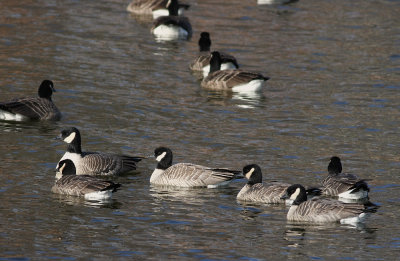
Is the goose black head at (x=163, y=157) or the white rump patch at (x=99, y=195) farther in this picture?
the goose black head at (x=163, y=157)

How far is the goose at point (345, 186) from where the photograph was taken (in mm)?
17281

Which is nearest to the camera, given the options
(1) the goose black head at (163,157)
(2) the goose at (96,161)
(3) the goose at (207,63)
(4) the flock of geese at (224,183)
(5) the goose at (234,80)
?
(4) the flock of geese at (224,183)

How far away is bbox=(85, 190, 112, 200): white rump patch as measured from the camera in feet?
55.9

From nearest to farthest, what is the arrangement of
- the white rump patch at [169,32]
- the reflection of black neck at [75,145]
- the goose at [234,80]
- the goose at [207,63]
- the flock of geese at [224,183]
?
1. the flock of geese at [224,183]
2. the reflection of black neck at [75,145]
3. the goose at [234,80]
4. the goose at [207,63]
5. the white rump patch at [169,32]

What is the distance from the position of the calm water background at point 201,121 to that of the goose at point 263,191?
0.88 ft

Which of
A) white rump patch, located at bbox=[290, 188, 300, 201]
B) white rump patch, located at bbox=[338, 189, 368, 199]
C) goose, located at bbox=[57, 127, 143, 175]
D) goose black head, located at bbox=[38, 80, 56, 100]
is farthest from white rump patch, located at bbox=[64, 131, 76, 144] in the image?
white rump patch, located at bbox=[338, 189, 368, 199]

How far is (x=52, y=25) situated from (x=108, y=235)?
20.5 metres

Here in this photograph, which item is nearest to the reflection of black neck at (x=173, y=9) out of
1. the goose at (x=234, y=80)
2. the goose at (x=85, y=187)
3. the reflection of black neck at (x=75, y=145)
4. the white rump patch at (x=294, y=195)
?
the goose at (x=234, y=80)

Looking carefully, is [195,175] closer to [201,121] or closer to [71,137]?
[71,137]

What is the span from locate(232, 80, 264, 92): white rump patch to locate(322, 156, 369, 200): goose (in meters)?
9.37

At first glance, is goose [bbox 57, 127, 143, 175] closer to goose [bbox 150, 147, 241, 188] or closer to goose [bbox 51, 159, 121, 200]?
goose [bbox 150, 147, 241, 188]

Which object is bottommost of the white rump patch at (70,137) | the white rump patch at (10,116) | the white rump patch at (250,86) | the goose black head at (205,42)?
the white rump patch at (10,116)

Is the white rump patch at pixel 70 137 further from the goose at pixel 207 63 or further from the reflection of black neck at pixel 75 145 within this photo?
the goose at pixel 207 63

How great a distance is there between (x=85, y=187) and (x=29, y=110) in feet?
20.8
